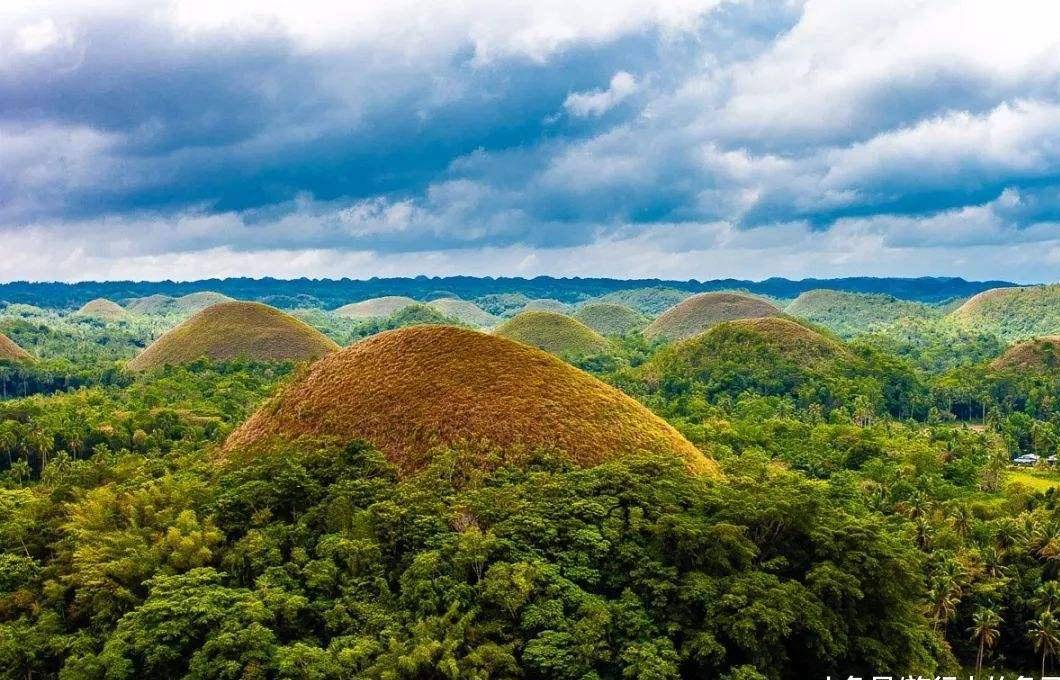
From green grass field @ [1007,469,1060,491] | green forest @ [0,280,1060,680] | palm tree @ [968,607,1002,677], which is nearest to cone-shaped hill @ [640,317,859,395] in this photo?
green grass field @ [1007,469,1060,491]

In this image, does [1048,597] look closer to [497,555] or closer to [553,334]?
[497,555]

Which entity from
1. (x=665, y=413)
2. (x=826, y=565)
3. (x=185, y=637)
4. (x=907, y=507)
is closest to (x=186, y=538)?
(x=185, y=637)

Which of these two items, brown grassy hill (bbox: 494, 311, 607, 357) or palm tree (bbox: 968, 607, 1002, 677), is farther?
brown grassy hill (bbox: 494, 311, 607, 357)

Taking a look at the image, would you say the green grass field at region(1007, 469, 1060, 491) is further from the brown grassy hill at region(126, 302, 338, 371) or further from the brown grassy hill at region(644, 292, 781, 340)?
the brown grassy hill at region(644, 292, 781, 340)

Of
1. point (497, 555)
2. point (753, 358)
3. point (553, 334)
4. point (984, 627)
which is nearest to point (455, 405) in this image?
point (497, 555)

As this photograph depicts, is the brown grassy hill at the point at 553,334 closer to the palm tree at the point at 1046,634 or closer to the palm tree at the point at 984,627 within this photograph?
the palm tree at the point at 984,627

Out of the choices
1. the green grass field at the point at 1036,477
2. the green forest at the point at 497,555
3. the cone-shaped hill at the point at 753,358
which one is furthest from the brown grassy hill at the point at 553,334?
the green forest at the point at 497,555

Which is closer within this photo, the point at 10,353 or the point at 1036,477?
the point at 1036,477

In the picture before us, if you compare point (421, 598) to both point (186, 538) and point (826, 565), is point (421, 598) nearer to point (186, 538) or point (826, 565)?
point (186, 538)
